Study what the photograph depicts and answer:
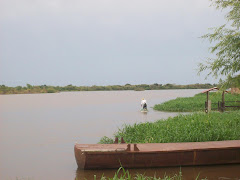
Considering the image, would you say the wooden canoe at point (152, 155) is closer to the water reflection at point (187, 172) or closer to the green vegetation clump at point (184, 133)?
the water reflection at point (187, 172)

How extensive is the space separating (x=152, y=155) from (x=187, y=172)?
1304mm

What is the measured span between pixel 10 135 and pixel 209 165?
1395 centimetres

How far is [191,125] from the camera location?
44.4 feet

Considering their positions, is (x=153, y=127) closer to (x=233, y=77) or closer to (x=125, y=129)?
(x=125, y=129)

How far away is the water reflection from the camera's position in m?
9.72

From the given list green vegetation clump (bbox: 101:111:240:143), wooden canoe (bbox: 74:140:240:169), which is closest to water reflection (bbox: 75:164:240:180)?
wooden canoe (bbox: 74:140:240:169)

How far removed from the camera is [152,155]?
996 cm

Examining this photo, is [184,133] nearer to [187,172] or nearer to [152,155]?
[187,172]

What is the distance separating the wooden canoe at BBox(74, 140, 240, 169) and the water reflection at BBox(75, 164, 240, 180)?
0.16 meters

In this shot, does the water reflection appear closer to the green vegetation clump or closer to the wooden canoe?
the wooden canoe

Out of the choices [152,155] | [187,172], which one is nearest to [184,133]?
[187,172]

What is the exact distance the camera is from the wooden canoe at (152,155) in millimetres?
9812

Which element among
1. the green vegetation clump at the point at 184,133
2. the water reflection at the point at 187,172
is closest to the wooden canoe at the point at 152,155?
the water reflection at the point at 187,172

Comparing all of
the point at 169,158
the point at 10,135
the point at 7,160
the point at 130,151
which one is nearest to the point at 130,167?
the point at 130,151
